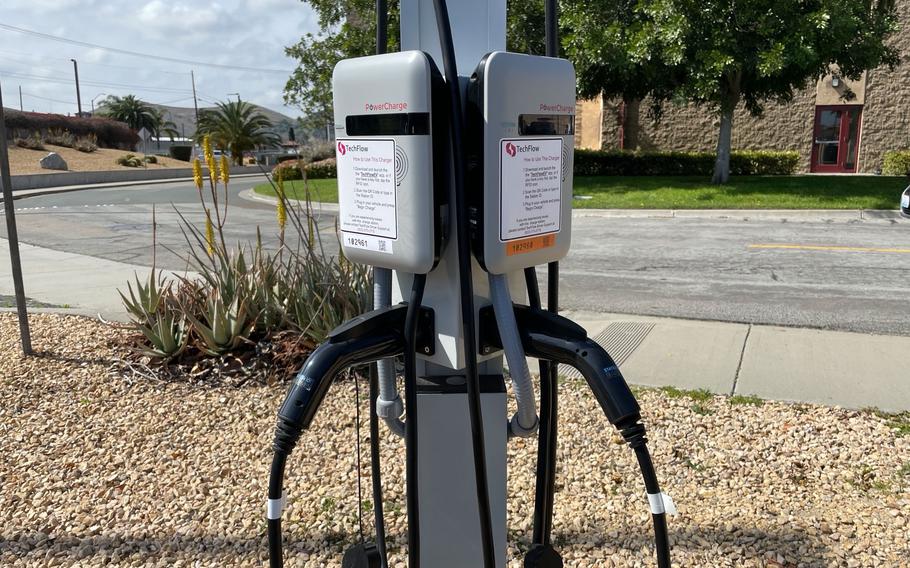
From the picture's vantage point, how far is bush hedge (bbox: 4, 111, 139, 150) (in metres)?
43.2

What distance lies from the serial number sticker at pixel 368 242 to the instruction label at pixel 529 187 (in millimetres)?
275

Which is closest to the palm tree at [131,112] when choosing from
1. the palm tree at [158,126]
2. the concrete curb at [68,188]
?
the palm tree at [158,126]

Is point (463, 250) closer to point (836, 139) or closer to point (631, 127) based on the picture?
point (631, 127)

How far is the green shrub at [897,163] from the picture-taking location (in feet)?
75.5

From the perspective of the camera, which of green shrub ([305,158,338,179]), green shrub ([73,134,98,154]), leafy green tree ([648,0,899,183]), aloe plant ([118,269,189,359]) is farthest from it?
green shrub ([73,134,98,154])

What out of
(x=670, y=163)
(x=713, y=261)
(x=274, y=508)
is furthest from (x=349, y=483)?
(x=670, y=163)

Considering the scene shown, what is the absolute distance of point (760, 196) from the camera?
1513 cm

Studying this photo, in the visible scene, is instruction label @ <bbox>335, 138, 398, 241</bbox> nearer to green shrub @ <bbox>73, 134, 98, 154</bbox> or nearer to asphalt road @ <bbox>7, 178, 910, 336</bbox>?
asphalt road @ <bbox>7, 178, 910, 336</bbox>

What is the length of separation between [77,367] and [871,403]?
4.68m

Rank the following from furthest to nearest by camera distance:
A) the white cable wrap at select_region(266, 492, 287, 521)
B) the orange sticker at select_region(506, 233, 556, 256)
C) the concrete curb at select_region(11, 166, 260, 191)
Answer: the concrete curb at select_region(11, 166, 260, 191) < the orange sticker at select_region(506, 233, 556, 256) < the white cable wrap at select_region(266, 492, 287, 521)

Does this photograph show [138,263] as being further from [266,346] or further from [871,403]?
[871,403]

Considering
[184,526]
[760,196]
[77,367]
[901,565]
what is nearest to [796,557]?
[901,565]

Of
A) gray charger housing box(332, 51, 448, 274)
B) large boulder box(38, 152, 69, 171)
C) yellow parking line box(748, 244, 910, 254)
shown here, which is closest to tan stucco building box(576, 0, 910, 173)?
yellow parking line box(748, 244, 910, 254)

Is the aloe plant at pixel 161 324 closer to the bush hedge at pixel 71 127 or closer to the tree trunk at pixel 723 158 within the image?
the tree trunk at pixel 723 158
